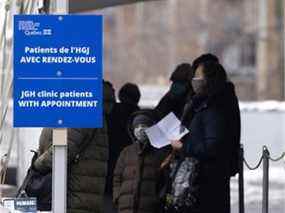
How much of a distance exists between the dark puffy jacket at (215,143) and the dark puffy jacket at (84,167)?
2.46ft

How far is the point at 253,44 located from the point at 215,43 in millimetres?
3679

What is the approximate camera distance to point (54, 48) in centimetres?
765

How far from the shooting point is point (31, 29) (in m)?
7.66

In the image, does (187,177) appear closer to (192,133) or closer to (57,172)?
(192,133)

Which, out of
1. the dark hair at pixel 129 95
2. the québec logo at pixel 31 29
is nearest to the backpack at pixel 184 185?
the québec logo at pixel 31 29

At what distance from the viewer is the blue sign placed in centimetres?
763

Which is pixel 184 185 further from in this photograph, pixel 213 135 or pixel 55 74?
pixel 55 74

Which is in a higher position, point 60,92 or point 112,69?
point 112,69

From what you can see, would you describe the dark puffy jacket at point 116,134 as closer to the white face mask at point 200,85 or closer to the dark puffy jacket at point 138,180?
the dark puffy jacket at point 138,180

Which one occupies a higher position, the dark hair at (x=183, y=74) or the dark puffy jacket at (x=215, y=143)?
the dark hair at (x=183, y=74)

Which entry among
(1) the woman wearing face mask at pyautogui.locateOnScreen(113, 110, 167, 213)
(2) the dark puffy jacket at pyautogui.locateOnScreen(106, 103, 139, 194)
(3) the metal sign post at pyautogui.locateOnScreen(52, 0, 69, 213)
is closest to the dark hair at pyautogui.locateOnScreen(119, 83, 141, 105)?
(2) the dark puffy jacket at pyautogui.locateOnScreen(106, 103, 139, 194)

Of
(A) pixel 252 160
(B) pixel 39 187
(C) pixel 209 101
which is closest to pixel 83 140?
(B) pixel 39 187

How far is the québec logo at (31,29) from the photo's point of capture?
25.1 ft

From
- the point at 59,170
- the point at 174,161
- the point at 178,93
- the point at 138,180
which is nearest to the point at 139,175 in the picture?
the point at 138,180
